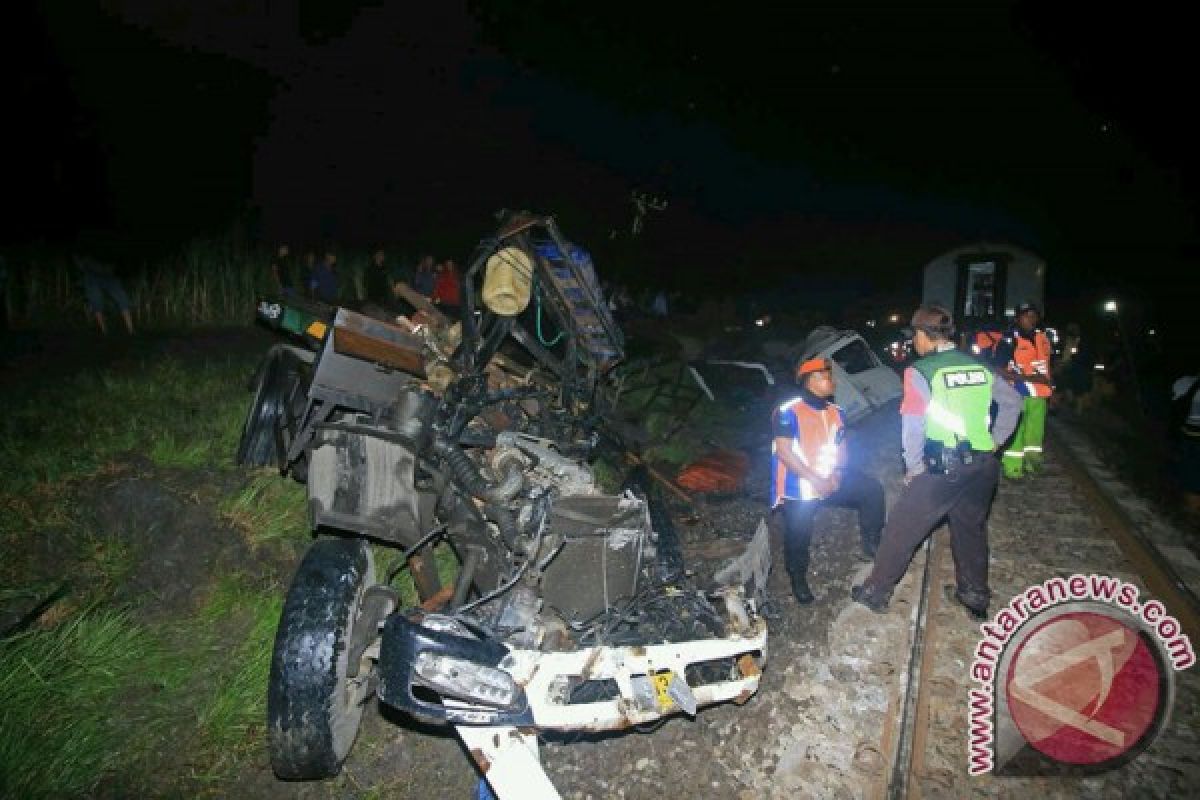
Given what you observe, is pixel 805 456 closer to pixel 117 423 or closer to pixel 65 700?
pixel 65 700

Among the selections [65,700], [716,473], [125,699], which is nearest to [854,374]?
[716,473]

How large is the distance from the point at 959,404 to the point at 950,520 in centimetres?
84

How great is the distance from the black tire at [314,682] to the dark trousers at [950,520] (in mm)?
3456

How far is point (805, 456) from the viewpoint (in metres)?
4.35

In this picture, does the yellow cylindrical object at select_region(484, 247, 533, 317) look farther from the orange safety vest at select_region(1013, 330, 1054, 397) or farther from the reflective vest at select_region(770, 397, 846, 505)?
the orange safety vest at select_region(1013, 330, 1054, 397)

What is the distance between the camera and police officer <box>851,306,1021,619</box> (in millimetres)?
4066

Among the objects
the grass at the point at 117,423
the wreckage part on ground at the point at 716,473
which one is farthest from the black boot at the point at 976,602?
the grass at the point at 117,423

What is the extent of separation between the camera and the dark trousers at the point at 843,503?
445 cm

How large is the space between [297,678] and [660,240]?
84.4ft

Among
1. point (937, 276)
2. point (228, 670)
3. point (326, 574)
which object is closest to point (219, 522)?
point (228, 670)

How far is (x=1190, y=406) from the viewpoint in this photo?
229 inches

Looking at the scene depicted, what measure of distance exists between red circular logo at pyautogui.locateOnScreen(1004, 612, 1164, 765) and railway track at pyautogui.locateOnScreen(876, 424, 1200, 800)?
0.12m

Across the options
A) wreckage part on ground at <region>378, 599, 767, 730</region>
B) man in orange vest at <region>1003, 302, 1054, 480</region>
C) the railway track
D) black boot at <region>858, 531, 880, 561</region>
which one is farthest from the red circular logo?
man in orange vest at <region>1003, 302, 1054, 480</region>

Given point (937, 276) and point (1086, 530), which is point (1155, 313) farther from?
point (1086, 530)
